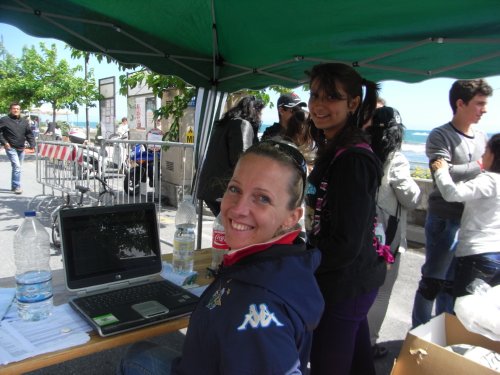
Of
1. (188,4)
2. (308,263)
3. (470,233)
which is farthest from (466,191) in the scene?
(188,4)

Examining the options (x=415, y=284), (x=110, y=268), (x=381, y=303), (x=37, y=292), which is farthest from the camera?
(x=415, y=284)

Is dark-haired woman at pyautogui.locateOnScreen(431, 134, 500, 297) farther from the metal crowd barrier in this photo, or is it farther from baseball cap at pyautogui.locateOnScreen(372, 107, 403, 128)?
the metal crowd barrier

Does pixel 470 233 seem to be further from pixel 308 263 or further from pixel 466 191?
pixel 308 263

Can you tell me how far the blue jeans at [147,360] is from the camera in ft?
5.02

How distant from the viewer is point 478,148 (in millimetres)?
3238

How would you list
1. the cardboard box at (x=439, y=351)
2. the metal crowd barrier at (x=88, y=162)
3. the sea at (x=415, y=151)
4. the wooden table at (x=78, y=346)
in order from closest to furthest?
1. the wooden table at (x=78, y=346)
2. the cardboard box at (x=439, y=351)
3. the metal crowd barrier at (x=88, y=162)
4. the sea at (x=415, y=151)

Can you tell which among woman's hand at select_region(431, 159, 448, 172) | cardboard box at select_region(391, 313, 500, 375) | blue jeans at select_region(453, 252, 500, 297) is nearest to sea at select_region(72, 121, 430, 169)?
woman's hand at select_region(431, 159, 448, 172)

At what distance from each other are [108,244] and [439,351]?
1618 mm

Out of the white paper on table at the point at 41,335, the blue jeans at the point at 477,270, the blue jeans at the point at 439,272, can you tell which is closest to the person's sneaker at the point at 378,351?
the blue jeans at the point at 439,272

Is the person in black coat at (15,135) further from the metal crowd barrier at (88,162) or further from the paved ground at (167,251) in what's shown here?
the metal crowd barrier at (88,162)

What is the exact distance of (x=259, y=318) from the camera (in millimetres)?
1045

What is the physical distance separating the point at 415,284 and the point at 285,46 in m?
3.48

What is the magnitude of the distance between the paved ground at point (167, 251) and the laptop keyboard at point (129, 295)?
137 centimetres

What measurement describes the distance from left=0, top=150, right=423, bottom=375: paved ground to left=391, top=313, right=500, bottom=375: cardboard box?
43.1 inches
